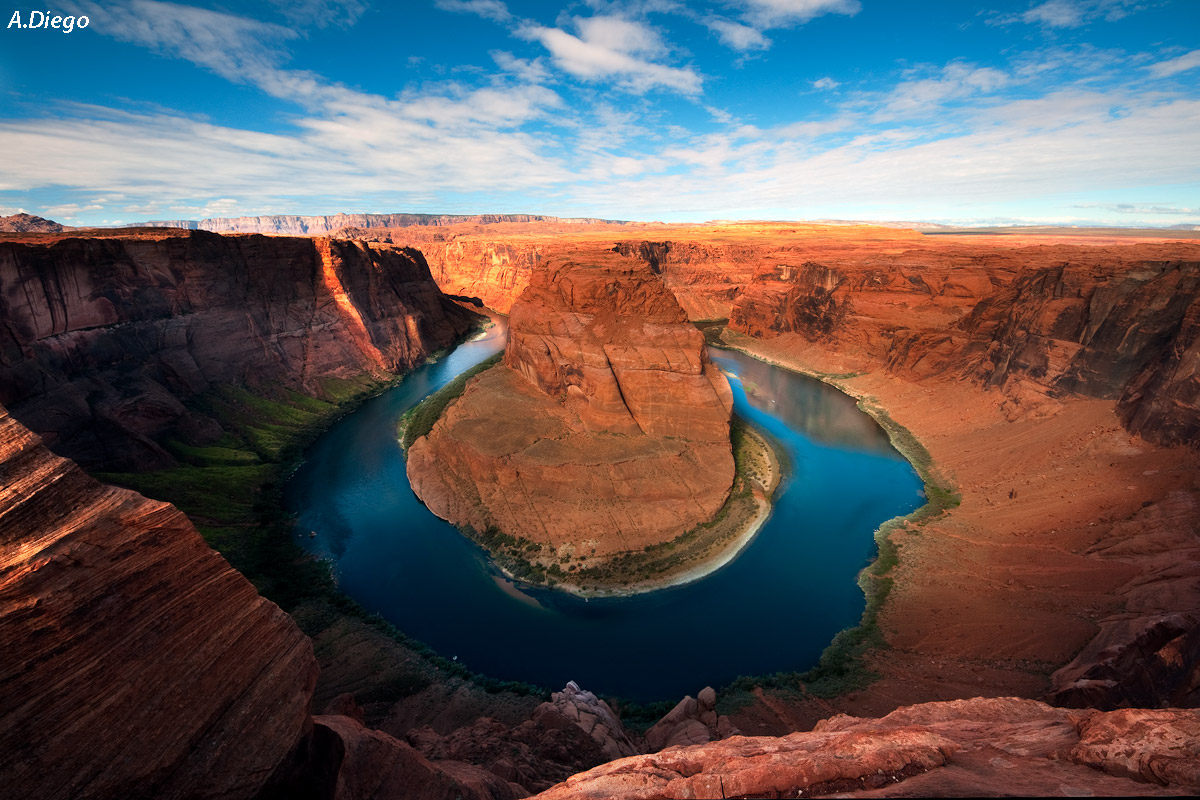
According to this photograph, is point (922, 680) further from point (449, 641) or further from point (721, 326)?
point (721, 326)

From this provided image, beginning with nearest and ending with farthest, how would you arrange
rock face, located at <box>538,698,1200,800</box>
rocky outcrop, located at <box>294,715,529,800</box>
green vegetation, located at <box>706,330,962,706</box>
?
1. rock face, located at <box>538,698,1200,800</box>
2. rocky outcrop, located at <box>294,715,529,800</box>
3. green vegetation, located at <box>706,330,962,706</box>

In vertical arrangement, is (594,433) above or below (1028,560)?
above

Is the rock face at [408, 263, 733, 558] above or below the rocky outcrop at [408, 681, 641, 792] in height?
above

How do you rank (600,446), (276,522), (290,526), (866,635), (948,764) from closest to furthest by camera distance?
(948,764)
(866,635)
(600,446)
(290,526)
(276,522)

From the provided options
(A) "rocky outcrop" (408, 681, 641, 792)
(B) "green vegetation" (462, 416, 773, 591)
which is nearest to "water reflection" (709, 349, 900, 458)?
(B) "green vegetation" (462, 416, 773, 591)

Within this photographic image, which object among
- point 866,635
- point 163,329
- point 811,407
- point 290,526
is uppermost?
point 163,329

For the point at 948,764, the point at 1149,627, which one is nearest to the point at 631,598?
the point at 948,764

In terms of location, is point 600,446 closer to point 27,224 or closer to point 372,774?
point 372,774

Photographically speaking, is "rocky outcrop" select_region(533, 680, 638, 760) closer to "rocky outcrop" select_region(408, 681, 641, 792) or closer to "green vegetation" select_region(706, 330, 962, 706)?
"rocky outcrop" select_region(408, 681, 641, 792)
